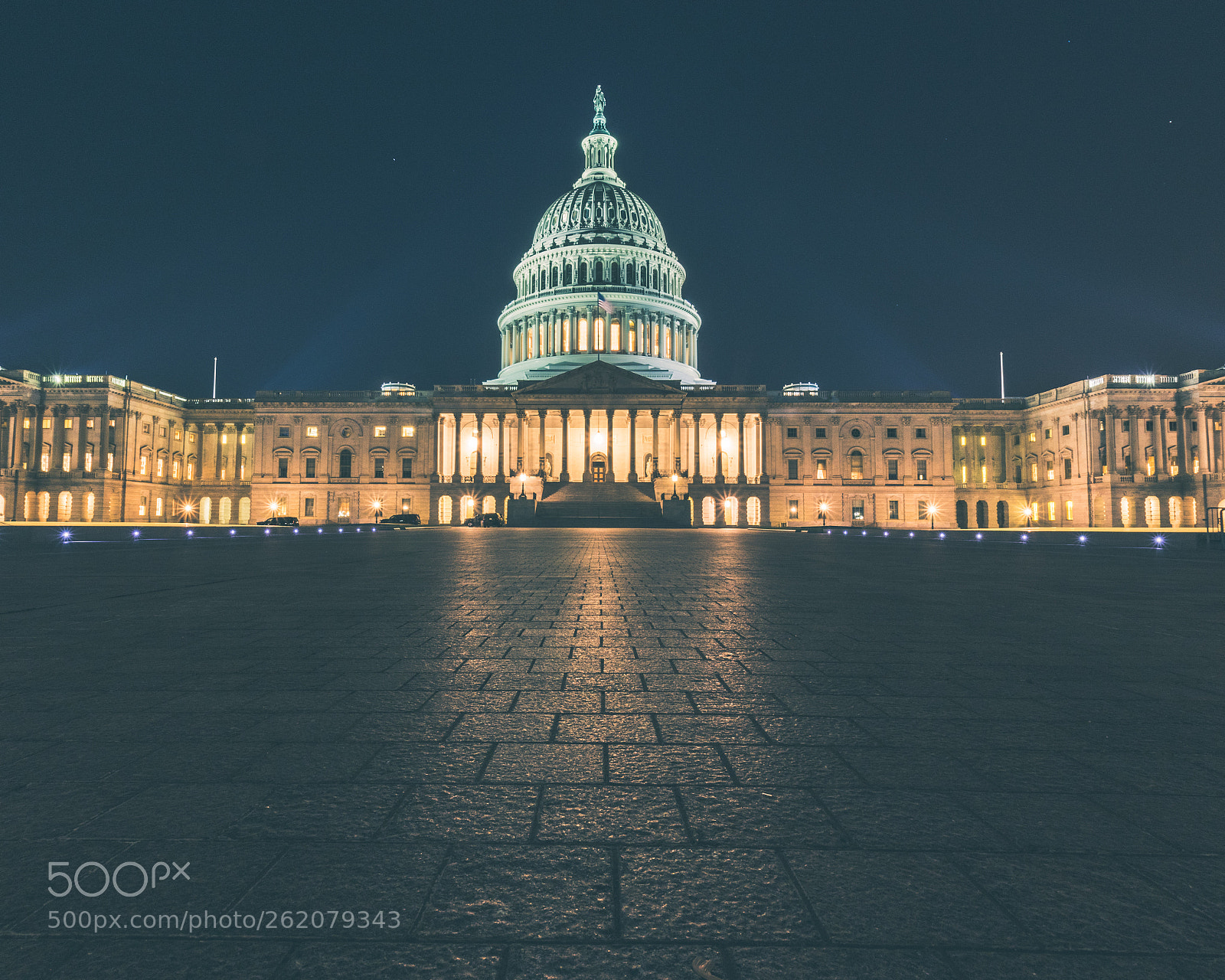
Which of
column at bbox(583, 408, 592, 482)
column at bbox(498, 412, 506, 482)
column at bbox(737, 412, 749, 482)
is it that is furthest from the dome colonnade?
column at bbox(583, 408, 592, 482)

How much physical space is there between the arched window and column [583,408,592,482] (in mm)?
57341

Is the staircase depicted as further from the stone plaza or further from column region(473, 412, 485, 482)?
the stone plaza

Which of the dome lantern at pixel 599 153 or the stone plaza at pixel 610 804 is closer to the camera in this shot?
the stone plaza at pixel 610 804

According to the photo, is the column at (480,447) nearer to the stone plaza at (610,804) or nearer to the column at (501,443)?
the column at (501,443)

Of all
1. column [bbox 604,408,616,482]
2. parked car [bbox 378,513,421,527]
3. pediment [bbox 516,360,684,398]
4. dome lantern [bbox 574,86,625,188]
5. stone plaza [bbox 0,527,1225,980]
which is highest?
dome lantern [bbox 574,86,625,188]

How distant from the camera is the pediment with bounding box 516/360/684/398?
76.8 meters

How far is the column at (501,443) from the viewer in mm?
79750

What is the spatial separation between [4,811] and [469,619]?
567cm

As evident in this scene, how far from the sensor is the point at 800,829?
2830mm

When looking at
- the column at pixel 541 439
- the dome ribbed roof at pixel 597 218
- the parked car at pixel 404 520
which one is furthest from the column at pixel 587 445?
the dome ribbed roof at pixel 597 218

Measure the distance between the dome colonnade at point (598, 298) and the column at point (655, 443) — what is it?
965 cm

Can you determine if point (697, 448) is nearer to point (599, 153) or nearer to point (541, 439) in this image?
point (541, 439)

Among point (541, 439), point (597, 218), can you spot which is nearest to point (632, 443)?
point (541, 439)

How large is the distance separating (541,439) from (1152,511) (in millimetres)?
63553
